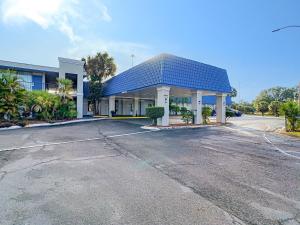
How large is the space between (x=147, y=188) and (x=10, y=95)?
A: 20.9 meters

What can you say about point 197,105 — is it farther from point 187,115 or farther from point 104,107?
point 104,107

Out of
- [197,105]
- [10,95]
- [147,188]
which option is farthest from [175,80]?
[147,188]

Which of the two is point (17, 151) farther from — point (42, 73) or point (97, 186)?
point (42, 73)

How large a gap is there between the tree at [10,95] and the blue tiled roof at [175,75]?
11.4 meters

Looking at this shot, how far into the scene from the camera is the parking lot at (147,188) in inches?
151

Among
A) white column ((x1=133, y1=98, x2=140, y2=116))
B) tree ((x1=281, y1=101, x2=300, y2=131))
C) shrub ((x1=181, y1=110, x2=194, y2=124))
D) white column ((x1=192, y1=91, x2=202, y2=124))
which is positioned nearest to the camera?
tree ((x1=281, y1=101, x2=300, y2=131))

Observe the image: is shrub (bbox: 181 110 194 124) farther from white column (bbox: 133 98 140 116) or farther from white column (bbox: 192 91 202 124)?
white column (bbox: 133 98 140 116)

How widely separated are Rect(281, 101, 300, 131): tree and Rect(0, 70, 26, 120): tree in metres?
25.1

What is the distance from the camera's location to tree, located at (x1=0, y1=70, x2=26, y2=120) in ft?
67.8

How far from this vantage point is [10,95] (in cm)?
2095

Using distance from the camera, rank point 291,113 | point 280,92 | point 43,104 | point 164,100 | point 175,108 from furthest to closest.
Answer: point 280,92 < point 175,108 < point 43,104 < point 164,100 < point 291,113

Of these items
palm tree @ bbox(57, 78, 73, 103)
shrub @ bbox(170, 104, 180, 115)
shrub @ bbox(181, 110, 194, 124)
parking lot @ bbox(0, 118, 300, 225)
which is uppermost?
palm tree @ bbox(57, 78, 73, 103)

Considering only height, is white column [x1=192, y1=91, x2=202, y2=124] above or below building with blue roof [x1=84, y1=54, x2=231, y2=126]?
below

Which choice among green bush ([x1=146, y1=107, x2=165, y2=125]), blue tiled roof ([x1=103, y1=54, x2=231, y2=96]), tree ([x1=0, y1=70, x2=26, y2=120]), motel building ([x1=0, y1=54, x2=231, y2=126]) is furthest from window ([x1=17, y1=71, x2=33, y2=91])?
green bush ([x1=146, y1=107, x2=165, y2=125])
